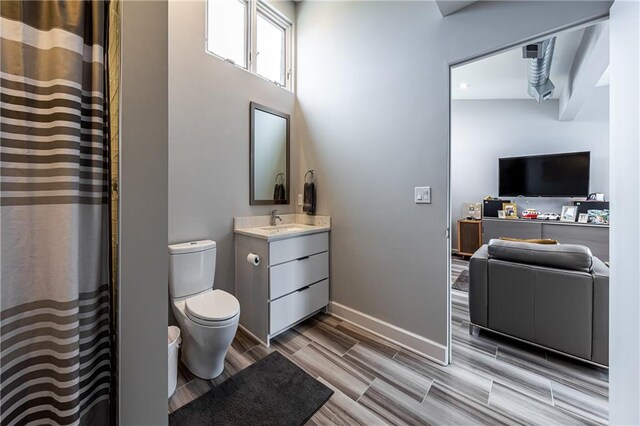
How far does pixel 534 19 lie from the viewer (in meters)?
1.44

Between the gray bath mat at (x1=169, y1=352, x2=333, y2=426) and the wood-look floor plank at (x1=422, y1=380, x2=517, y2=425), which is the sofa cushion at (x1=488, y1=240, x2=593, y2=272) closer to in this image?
the wood-look floor plank at (x1=422, y1=380, x2=517, y2=425)

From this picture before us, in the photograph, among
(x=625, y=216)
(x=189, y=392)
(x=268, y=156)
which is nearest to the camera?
(x=625, y=216)

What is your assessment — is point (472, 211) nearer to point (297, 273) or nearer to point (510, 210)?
point (510, 210)

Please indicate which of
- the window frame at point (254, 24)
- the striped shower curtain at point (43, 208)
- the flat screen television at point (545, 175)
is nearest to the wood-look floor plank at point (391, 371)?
the striped shower curtain at point (43, 208)

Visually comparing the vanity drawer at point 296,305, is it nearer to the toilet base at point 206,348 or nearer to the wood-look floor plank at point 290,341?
the wood-look floor plank at point 290,341

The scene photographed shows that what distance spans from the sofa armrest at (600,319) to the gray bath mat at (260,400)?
1.79 metres

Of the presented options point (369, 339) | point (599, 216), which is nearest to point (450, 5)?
point (369, 339)

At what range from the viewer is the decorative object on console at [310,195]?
2639 mm

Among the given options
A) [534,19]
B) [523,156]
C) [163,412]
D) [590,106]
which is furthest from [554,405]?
[590,106]

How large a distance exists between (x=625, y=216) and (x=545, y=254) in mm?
941

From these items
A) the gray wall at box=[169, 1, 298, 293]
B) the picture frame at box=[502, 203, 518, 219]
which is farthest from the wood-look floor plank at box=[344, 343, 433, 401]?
the picture frame at box=[502, 203, 518, 219]

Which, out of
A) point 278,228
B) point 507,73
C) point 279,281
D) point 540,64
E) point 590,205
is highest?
point 507,73

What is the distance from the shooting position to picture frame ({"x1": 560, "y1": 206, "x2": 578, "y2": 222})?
4027 millimetres

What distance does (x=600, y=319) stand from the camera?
167 centimetres
